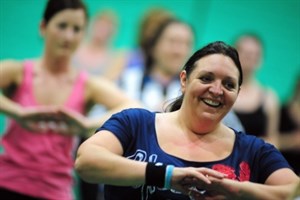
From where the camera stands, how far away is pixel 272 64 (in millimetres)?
9312

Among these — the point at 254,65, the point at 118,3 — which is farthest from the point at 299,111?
the point at 118,3

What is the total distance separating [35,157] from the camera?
4.46 m

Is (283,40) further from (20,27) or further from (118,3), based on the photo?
(20,27)

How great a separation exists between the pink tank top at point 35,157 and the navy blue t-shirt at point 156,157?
123 centimetres

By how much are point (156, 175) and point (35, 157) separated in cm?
165

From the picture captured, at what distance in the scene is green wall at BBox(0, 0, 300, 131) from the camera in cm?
873

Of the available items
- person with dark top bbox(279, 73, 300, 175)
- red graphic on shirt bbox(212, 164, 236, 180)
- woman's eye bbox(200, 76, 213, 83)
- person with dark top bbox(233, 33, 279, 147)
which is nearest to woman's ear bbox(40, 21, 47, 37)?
woman's eye bbox(200, 76, 213, 83)

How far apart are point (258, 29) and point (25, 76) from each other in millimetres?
5016

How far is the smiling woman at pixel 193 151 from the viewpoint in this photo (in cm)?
298

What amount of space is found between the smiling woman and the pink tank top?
1233 mm

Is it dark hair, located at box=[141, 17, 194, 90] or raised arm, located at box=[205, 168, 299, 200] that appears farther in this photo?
dark hair, located at box=[141, 17, 194, 90]

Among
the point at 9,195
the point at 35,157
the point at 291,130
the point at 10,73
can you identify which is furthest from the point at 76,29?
the point at 291,130

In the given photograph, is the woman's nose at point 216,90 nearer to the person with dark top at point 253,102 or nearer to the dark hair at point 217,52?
the dark hair at point 217,52

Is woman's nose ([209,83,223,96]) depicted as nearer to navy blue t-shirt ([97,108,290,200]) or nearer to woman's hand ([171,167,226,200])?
navy blue t-shirt ([97,108,290,200])
